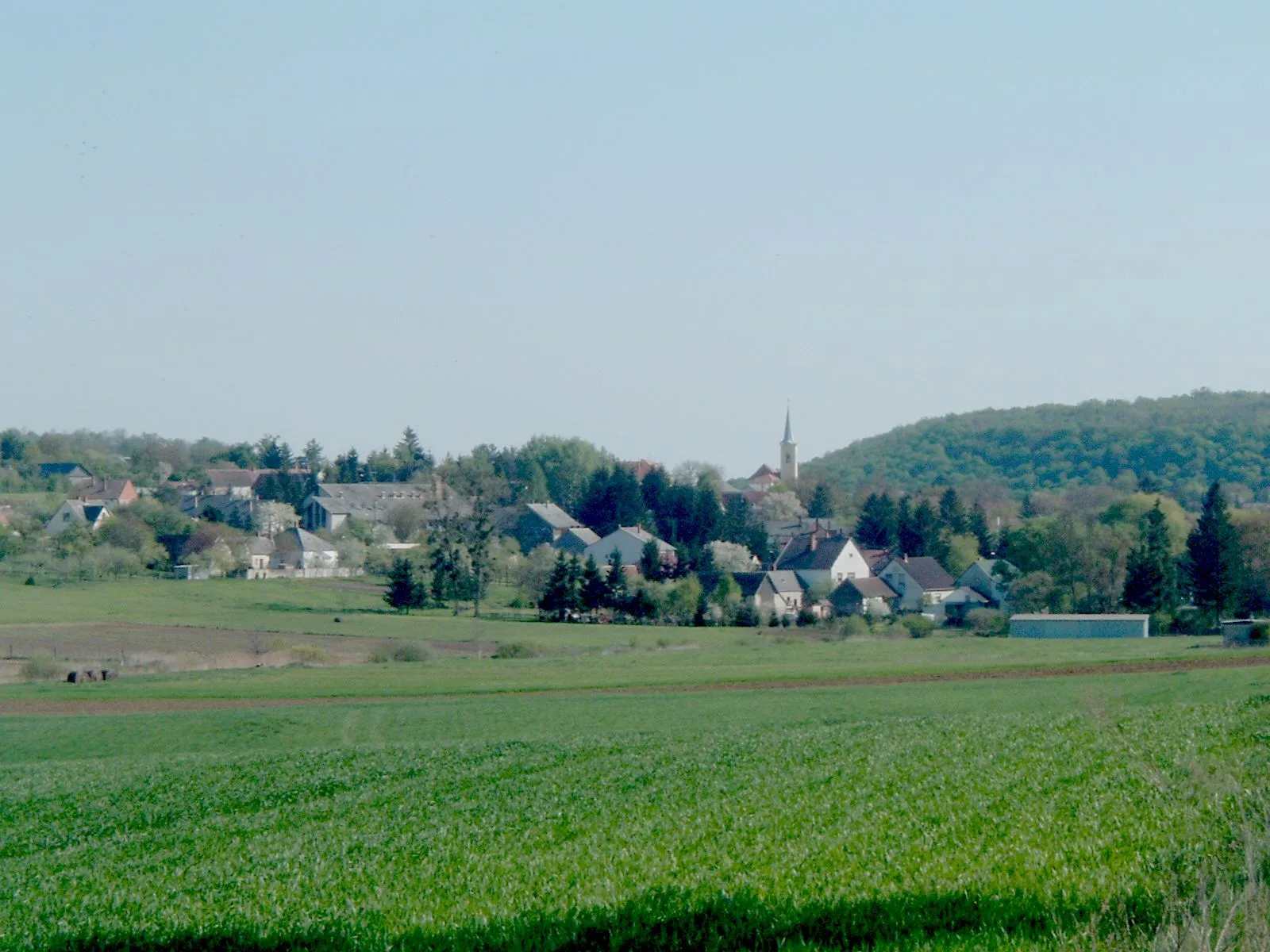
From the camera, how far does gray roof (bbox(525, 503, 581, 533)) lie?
131 meters

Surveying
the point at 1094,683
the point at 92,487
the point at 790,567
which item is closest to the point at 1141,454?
the point at 790,567

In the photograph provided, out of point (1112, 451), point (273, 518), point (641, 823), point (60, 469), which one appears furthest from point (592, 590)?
point (1112, 451)

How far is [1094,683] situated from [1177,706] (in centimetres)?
1425

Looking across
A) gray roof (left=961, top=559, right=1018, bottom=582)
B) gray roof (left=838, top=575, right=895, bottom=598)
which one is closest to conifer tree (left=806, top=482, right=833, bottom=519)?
gray roof (left=961, top=559, right=1018, bottom=582)

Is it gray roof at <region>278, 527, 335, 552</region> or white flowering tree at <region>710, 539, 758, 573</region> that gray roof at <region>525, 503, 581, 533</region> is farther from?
white flowering tree at <region>710, 539, 758, 573</region>

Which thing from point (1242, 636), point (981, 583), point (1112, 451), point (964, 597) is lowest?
point (1242, 636)

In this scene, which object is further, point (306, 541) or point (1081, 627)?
point (306, 541)

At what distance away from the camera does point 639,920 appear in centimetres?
934

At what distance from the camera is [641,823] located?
13.9 m

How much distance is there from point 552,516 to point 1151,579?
66.7 m

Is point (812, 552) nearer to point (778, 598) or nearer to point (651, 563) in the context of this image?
point (778, 598)

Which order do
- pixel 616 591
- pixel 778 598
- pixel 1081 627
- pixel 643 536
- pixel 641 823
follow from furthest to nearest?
pixel 643 536 → pixel 778 598 → pixel 616 591 → pixel 1081 627 → pixel 641 823

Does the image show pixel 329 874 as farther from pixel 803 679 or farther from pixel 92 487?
pixel 92 487

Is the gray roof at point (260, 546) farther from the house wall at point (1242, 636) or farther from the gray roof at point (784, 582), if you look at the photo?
the house wall at point (1242, 636)
